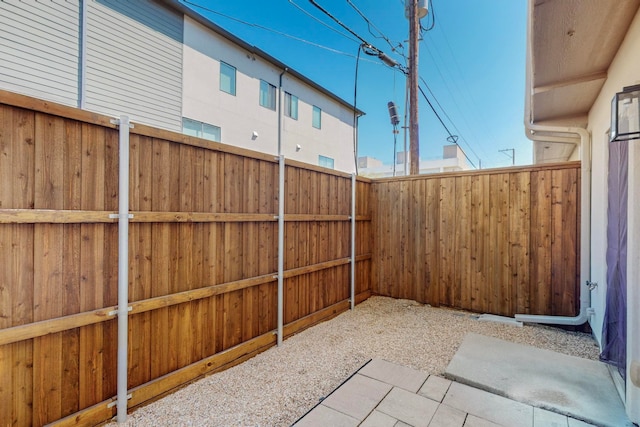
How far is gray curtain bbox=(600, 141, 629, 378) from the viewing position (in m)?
2.18

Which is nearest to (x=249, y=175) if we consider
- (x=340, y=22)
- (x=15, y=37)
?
(x=340, y=22)

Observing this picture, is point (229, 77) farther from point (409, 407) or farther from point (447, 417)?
point (447, 417)

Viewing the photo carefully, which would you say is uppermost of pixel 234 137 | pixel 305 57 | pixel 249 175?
pixel 305 57

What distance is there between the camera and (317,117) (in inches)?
463

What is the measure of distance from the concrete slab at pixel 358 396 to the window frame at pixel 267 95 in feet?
29.1

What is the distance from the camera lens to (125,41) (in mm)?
6266

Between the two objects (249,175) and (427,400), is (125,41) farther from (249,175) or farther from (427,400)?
(427,400)

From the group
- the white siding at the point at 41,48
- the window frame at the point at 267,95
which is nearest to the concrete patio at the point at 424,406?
the white siding at the point at 41,48

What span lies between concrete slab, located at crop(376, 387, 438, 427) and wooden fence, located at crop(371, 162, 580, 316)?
2549 mm

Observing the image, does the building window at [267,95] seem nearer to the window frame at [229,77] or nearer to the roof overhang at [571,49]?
the window frame at [229,77]

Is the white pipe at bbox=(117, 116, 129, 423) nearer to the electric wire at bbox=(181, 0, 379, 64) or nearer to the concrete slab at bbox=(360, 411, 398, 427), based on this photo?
the concrete slab at bbox=(360, 411, 398, 427)

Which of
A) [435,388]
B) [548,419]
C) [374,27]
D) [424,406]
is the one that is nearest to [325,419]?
[424,406]

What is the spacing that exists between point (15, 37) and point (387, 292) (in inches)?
290

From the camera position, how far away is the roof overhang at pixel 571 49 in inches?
81.4
